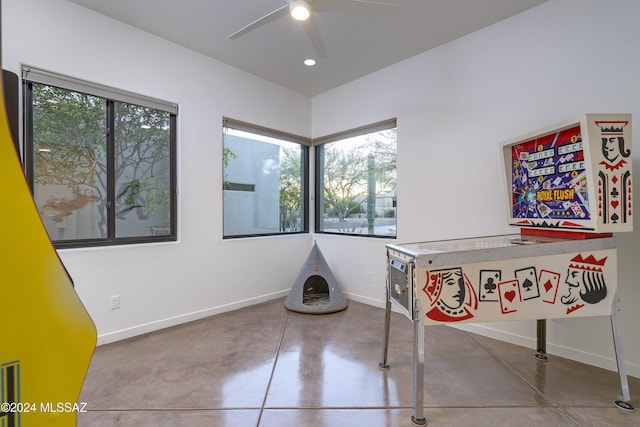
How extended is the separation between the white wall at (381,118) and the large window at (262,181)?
0.18 meters

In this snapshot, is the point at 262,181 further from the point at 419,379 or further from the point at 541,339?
the point at 541,339

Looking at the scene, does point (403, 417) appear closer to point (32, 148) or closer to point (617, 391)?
point (617, 391)

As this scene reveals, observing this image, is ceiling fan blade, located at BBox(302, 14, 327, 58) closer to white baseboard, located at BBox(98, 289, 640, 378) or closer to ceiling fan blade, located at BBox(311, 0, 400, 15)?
ceiling fan blade, located at BBox(311, 0, 400, 15)

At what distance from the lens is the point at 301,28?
2803 mm

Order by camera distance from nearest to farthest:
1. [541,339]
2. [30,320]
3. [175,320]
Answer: [30,320], [541,339], [175,320]

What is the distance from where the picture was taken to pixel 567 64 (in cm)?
238

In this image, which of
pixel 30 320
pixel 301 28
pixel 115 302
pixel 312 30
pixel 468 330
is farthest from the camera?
pixel 468 330

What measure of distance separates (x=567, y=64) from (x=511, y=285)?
6.12 ft

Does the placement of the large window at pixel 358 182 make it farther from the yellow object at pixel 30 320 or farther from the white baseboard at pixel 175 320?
the yellow object at pixel 30 320

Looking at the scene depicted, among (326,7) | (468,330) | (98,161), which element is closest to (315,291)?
(468,330)

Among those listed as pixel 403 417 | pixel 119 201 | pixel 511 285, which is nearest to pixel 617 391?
pixel 511 285

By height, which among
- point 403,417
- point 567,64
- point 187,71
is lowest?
point 403,417

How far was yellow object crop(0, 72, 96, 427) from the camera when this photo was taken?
2.67 ft

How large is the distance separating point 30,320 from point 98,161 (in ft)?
7.53
